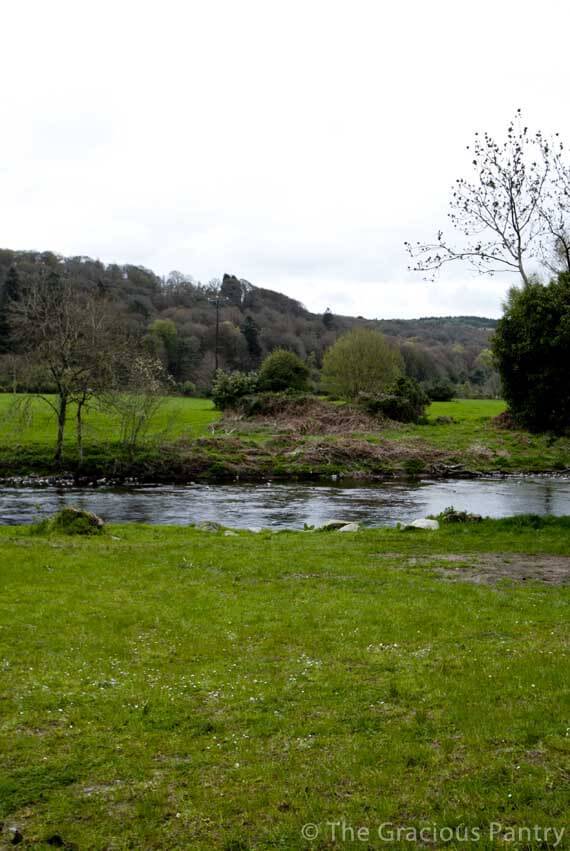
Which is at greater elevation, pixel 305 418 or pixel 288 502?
pixel 305 418

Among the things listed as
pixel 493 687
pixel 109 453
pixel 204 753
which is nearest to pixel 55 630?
pixel 204 753

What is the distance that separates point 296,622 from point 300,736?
4.05m

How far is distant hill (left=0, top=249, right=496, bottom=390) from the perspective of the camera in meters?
106

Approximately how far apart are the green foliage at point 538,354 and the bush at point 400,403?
37316mm

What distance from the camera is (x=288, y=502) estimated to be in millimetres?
31344

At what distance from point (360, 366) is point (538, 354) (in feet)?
152

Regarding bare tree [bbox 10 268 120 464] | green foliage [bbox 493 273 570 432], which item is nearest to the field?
bare tree [bbox 10 268 120 464]

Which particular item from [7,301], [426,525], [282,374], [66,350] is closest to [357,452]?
[66,350]

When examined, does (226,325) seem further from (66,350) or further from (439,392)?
(66,350)

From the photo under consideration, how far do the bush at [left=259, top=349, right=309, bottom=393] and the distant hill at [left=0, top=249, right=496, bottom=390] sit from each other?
30374mm

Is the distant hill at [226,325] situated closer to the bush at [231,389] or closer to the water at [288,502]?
the bush at [231,389]

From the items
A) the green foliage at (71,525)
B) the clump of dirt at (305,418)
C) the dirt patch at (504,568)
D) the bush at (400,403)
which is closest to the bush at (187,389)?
the clump of dirt at (305,418)

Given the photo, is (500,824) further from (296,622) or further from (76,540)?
(76,540)

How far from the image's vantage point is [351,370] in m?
64.9
